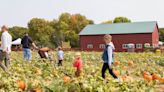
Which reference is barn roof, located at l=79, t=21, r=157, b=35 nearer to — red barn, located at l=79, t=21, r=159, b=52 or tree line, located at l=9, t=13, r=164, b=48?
red barn, located at l=79, t=21, r=159, b=52

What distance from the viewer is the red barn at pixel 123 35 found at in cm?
6562

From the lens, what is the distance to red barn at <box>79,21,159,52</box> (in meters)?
65.6

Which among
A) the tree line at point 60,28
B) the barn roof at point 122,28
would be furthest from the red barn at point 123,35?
the tree line at point 60,28

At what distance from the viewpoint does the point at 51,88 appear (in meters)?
6.42

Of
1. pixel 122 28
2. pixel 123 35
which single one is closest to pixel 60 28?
pixel 122 28

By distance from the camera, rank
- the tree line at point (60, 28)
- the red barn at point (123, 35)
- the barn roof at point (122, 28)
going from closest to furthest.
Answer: the red barn at point (123, 35) < the barn roof at point (122, 28) < the tree line at point (60, 28)

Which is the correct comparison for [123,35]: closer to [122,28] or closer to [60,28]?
[122,28]

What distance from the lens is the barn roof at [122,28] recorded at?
219 ft

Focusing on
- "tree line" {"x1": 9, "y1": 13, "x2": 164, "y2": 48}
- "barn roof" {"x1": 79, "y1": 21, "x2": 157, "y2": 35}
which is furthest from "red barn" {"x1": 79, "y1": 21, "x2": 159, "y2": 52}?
"tree line" {"x1": 9, "y1": 13, "x2": 164, "y2": 48}

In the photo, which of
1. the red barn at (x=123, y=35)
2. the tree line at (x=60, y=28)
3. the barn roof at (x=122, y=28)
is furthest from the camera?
the tree line at (x=60, y=28)

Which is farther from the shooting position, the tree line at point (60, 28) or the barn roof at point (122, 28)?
the tree line at point (60, 28)

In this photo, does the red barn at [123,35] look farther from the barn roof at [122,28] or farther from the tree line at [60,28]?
the tree line at [60,28]

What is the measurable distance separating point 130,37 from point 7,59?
5744 centimetres

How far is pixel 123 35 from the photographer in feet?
224
